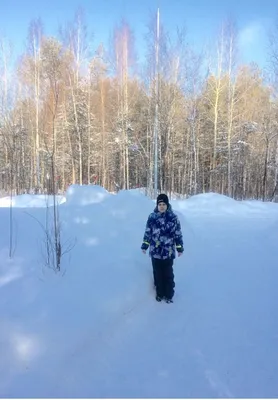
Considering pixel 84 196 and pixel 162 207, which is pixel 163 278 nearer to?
pixel 162 207

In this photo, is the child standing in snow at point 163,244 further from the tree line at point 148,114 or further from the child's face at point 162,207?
the tree line at point 148,114

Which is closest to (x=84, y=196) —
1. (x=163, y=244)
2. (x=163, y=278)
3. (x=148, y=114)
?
(x=163, y=244)

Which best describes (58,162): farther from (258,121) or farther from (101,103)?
(258,121)

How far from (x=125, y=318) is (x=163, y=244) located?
1.20 metres

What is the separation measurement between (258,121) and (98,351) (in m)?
24.1

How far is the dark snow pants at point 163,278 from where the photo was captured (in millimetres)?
4508

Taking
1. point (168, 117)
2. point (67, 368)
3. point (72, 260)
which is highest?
point (168, 117)

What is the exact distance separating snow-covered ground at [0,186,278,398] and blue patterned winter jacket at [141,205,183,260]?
527mm

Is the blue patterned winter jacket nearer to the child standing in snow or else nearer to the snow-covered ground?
the child standing in snow

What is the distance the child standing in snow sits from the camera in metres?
4.52

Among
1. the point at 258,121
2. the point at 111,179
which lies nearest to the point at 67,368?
the point at 258,121

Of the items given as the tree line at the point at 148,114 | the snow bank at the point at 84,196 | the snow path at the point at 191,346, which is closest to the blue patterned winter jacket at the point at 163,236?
the snow path at the point at 191,346

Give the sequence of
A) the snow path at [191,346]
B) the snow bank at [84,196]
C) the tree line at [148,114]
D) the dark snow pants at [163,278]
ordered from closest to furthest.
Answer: the snow path at [191,346], the dark snow pants at [163,278], the snow bank at [84,196], the tree line at [148,114]

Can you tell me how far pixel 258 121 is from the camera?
23.9 meters
